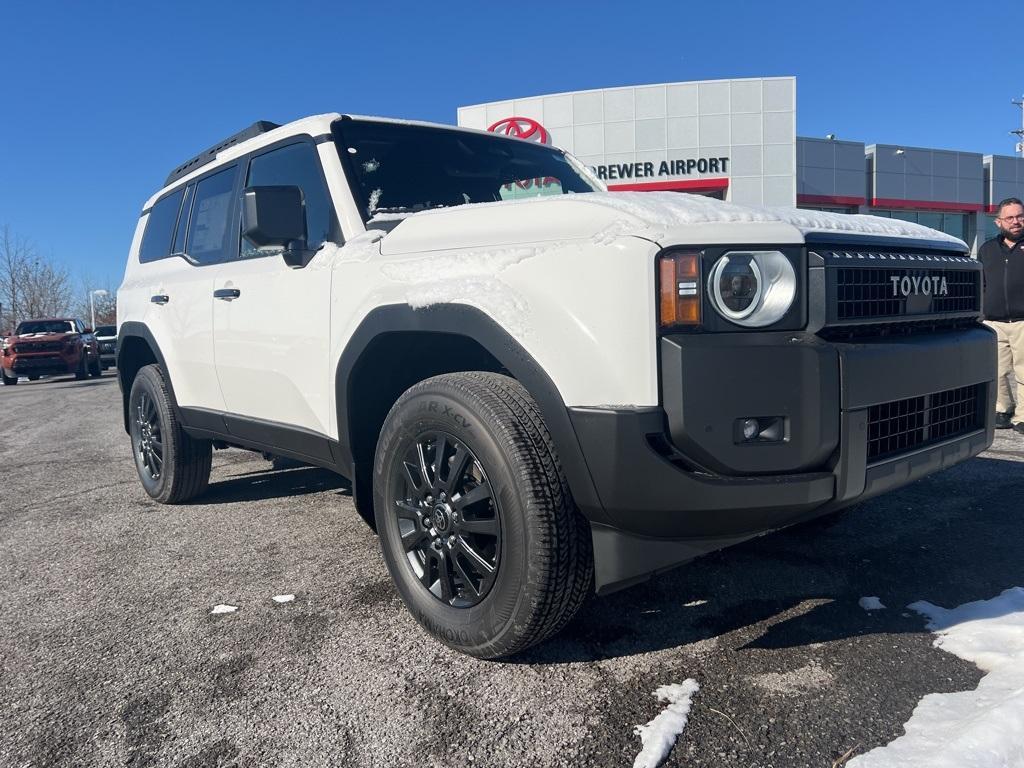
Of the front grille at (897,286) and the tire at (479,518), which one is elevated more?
the front grille at (897,286)

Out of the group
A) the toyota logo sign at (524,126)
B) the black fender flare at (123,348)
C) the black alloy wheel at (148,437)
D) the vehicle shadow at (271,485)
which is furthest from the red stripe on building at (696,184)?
the black alloy wheel at (148,437)

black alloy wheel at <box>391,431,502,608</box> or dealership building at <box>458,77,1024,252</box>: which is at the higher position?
dealership building at <box>458,77,1024,252</box>

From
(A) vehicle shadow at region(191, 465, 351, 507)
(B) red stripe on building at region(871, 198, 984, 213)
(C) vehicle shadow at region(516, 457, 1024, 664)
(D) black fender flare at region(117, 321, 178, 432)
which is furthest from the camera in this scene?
(B) red stripe on building at region(871, 198, 984, 213)

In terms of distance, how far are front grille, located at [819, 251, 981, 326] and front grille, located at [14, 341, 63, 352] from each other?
76.0ft

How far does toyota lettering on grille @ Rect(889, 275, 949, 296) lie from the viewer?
2.38 metres

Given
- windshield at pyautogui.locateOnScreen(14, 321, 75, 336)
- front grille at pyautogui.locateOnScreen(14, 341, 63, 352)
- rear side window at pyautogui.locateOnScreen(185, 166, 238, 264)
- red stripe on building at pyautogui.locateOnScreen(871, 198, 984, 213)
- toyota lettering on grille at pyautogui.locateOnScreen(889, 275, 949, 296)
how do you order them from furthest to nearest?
1. red stripe on building at pyautogui.locateOnScreen(871, 198, 984, 213)
2. windshield at pyautogui.locateOnScreen(14, 321, 75, 336)
3. front grille at pyautogui.locateOnScreen(14, 341, 63, 352)
4. rear side window at pyautogui.locateOnScreen(185, 166, 238, 264)
5. toyota lettering on grille at pyautogui.locateOnScreen(889, 275, 949, 296)

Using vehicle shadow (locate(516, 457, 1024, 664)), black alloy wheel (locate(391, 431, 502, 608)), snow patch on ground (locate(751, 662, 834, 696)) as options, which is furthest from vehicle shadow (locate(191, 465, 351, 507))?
snow patch on ground (locate(751, 662, 834, 696))

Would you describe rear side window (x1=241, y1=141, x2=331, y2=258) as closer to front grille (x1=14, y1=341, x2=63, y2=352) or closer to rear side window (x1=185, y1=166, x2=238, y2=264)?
rear side window (x1=185, y1=166, x2=238, y2=264)

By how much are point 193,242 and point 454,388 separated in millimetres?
2725

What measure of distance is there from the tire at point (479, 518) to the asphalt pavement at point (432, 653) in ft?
0.61

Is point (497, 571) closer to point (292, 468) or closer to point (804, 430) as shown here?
point (804, 430)

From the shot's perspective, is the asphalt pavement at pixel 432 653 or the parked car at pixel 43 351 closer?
the asphalt pavement at pixel 432 653

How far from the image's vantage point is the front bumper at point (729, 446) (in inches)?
77.4

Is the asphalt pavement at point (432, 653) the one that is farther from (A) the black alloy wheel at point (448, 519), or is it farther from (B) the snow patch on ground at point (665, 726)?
(A) the black alloy wheel at point (448, 519)
